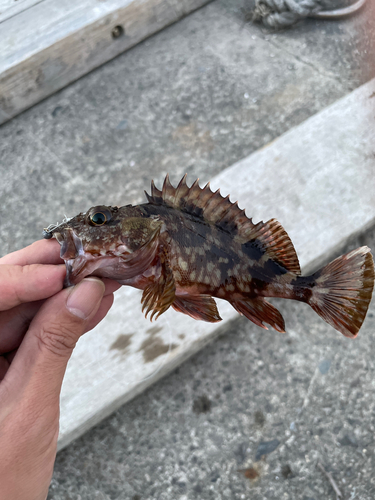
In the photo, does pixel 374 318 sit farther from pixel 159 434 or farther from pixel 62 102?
pixel 62 102

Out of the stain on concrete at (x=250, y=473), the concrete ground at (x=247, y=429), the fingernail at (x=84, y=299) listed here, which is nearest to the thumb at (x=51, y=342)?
the fingernail at (x=84, y=299)

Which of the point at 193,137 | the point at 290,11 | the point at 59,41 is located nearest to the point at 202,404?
the point at 193,137

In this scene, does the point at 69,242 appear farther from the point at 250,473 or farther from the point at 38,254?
the point at 250,473

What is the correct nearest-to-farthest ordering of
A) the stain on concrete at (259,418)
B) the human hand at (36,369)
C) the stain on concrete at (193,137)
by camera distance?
the human hand at (36,369)
the stain on concrete at (259,418)
the stain on concrete at (193,137)

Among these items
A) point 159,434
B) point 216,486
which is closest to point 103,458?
point 159,434

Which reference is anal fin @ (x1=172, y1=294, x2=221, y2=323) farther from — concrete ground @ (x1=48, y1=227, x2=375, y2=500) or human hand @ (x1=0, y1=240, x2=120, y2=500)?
concrete ground @ (x1=48, y1=227, x2=375, y2=500)

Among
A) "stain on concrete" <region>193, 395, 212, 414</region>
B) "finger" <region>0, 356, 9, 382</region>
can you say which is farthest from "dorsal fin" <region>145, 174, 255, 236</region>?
"stain on concrete" <region>193, 395, 212, 414</region>

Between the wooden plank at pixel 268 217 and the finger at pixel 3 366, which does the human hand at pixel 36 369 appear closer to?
the finger at pixel 3 366
